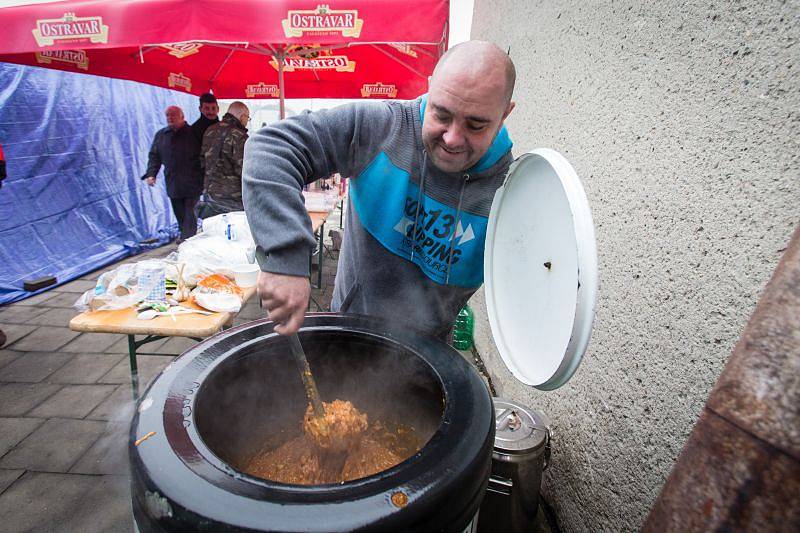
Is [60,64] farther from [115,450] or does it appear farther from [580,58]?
[580,58]

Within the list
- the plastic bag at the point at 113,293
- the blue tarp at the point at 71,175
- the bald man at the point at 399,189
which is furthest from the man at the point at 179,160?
the bald man at the point at 399,189

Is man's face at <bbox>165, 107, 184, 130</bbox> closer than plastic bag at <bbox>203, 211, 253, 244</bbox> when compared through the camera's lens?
No

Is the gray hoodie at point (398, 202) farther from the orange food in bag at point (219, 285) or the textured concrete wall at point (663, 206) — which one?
the orange food in bag at point (219, 285)

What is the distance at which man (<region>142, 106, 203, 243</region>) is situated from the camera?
638cm

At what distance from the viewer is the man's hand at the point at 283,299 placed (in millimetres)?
1162

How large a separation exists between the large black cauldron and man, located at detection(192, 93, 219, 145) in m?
5.56

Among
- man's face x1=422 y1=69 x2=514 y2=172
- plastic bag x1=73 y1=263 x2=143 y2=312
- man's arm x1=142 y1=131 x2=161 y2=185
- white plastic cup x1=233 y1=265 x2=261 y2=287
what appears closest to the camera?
man's face x1=422 y1=69 x2=514 y2=172

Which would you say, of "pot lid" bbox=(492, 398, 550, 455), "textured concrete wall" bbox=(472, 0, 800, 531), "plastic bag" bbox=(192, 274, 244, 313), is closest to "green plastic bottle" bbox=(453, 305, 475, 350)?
"textured concrete wall" bbox=(472, 0, 800, 531)

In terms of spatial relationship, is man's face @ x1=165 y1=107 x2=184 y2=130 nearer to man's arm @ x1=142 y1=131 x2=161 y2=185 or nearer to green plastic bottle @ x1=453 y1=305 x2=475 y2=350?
man's arm @ x1=142 y1=131 x2=161 y2=185

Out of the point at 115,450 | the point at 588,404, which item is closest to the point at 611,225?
the point at 588,404

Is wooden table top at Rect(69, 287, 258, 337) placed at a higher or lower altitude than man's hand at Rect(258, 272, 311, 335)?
lower

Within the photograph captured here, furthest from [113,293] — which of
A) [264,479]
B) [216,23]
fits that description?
[216,23]

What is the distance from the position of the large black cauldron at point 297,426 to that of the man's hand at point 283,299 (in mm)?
230

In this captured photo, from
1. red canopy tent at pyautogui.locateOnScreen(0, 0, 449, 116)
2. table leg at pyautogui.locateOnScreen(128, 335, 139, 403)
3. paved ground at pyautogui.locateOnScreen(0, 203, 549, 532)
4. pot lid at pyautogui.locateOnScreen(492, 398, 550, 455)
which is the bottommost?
paved ground at pyautogui.locateOnScreen(0, 203, 549, 532)
